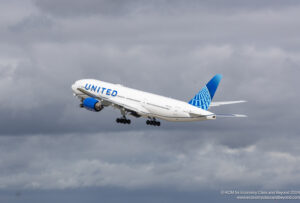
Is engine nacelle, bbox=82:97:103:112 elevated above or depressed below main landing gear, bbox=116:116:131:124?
Result: above

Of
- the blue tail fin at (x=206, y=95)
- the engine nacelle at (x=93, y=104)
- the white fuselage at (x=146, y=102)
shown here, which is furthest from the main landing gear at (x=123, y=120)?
the blue tail fin at (x=206, y=95)

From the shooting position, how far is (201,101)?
12331 cm

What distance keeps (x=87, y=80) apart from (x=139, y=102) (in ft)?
56.7

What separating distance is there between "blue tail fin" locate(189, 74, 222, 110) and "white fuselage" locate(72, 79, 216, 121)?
1987mm

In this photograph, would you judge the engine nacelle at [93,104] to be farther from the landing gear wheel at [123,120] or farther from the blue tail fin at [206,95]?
the blue tail fin at [206,95]

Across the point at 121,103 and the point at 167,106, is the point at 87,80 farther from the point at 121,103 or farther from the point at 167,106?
the point at 167,106

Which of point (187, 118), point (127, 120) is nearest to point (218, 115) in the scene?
point (187, 118)

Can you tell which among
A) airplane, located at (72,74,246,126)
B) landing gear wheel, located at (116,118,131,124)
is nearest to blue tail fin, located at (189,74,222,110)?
airplane, located at (72,74,246,126)

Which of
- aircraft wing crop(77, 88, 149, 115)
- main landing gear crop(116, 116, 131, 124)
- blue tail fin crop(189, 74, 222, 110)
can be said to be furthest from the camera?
main landing gear crop(116, 116, 131, 124)

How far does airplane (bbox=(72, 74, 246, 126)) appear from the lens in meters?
122

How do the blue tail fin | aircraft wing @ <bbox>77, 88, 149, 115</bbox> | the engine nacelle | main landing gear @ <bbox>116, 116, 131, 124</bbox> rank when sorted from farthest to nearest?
main landing gear @ <bbox>116, 116, 131, 124</bbox>, the engine nacelle, aircraft wing @ <bbox>77, 88, 149, 115</bbox>, the blue tail fin

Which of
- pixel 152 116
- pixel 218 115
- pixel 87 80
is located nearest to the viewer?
pixel 218 115

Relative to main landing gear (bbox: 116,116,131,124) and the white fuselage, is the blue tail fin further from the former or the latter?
main landing gear (bbox: 116,116,131,124)

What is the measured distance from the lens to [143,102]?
12744cm
